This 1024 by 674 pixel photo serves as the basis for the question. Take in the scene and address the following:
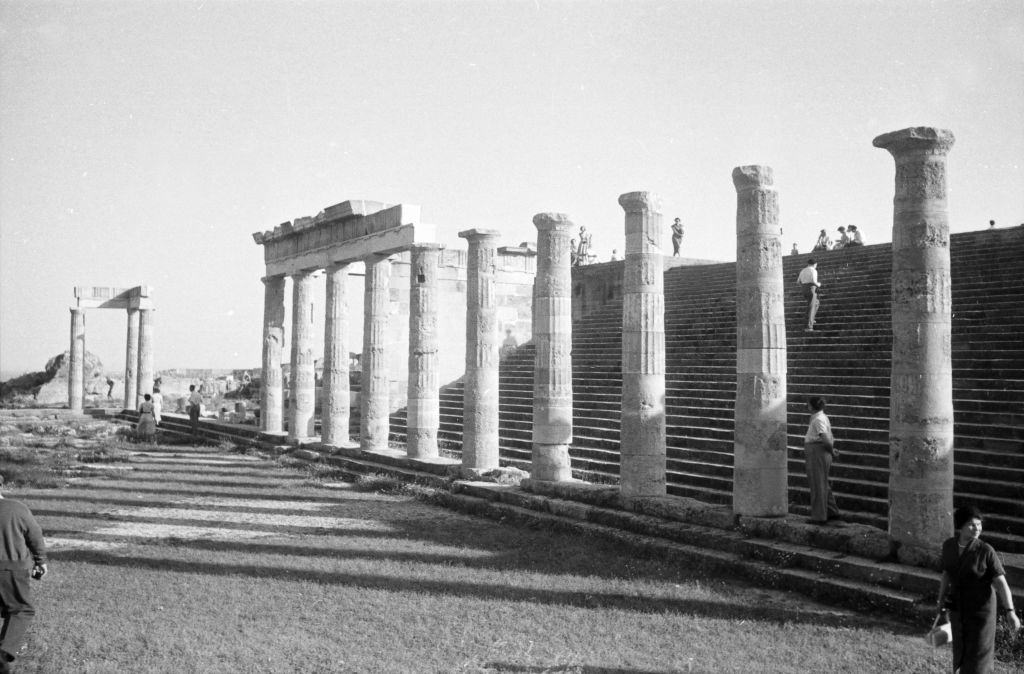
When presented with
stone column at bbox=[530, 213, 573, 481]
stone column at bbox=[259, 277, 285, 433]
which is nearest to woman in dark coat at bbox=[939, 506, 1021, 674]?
stone column at bbox=[530, 213, 573, 481]

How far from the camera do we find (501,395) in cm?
2109

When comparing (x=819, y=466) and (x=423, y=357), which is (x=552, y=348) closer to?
(x=423, y=357)

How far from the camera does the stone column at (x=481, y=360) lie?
50.7 feet

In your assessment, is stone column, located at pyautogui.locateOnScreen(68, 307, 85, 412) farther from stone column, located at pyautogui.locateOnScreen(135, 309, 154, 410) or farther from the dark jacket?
the dark jacket

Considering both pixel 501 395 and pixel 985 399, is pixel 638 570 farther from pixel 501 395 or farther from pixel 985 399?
pixel 501 395

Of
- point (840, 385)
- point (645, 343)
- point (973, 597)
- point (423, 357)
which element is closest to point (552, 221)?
point (645, 343)

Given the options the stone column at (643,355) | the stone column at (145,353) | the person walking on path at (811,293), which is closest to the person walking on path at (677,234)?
the person walking on path at (811,293)

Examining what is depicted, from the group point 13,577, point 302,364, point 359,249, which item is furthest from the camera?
point 302,364

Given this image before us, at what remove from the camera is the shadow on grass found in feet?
25.9

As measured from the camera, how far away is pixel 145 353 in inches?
1411

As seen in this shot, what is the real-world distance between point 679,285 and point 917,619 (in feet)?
51.6

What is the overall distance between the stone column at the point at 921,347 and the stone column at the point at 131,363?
32.4 m

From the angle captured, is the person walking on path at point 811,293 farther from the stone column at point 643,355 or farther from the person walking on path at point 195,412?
the person walking on path at point 195,412

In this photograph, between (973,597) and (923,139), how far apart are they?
477 centimetres
